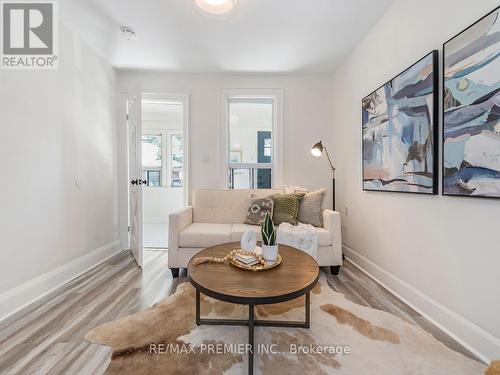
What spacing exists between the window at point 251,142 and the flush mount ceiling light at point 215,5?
67.6 inches

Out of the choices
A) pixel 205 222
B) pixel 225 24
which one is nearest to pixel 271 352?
pixel 205 222

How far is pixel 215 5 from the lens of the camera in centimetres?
174

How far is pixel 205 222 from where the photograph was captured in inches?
116

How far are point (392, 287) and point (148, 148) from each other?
5.37 metres

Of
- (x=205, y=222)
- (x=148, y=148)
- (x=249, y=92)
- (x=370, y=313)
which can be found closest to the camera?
(x=370, y=313)

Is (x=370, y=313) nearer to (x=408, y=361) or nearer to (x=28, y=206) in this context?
(x=408, y=361)

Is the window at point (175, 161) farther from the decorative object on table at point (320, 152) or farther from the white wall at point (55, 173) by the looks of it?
the decorative object on table at point (320, 152)

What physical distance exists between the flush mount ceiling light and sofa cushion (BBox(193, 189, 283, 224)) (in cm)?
186

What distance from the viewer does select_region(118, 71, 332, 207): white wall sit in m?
3.40

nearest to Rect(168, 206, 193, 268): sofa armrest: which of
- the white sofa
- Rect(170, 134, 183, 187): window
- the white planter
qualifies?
the white sofa

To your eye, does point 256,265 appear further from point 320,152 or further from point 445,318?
point 320,152

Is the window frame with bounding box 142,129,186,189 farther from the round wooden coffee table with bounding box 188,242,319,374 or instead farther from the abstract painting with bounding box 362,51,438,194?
the abstract painting with bounding box 362,51,438,194

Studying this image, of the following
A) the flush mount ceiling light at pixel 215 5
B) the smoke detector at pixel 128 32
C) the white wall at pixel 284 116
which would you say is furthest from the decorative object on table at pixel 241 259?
the smoke detector at pixel 128 32

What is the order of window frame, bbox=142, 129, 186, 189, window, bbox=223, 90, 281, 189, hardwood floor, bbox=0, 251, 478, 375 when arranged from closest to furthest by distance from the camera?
hardwood floor, bbox=0, 251, 478, 375 → window, bbox=223, 90, 281, 189 → window frame, bbox=142, 129, 186, 189
